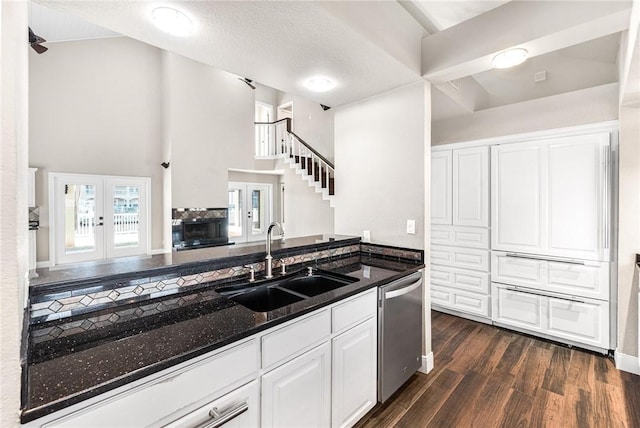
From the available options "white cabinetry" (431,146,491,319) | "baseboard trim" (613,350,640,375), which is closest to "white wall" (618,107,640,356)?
"baseboard trim" (613,350,640,375)

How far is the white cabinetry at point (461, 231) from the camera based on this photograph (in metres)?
3.46

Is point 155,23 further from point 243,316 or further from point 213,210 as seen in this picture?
point 213,210

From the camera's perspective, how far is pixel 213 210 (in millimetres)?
7066

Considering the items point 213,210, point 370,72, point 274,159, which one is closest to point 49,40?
point 213,210

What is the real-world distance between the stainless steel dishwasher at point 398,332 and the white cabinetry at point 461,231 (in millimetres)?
1456

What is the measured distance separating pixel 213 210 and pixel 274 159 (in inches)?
87.1

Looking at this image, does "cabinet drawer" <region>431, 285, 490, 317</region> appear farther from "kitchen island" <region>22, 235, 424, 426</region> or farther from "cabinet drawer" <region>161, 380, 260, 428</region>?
"cabinet drawer" <region>161, 380, 260, 428</region>

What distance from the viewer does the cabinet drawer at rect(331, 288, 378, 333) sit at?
5.63 feet

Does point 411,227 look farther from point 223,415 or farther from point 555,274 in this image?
point 223,415

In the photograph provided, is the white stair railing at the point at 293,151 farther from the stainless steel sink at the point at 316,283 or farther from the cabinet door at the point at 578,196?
the stainless steel sink at the point at 316,283

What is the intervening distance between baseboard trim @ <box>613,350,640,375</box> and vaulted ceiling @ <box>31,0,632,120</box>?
103 inches

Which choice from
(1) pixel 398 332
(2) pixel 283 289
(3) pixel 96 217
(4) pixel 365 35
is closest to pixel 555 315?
(1) pixel 398 332

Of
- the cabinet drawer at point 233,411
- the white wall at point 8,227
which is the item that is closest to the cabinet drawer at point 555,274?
the cabinet drawer at point 233,411

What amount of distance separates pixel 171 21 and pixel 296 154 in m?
5.47
